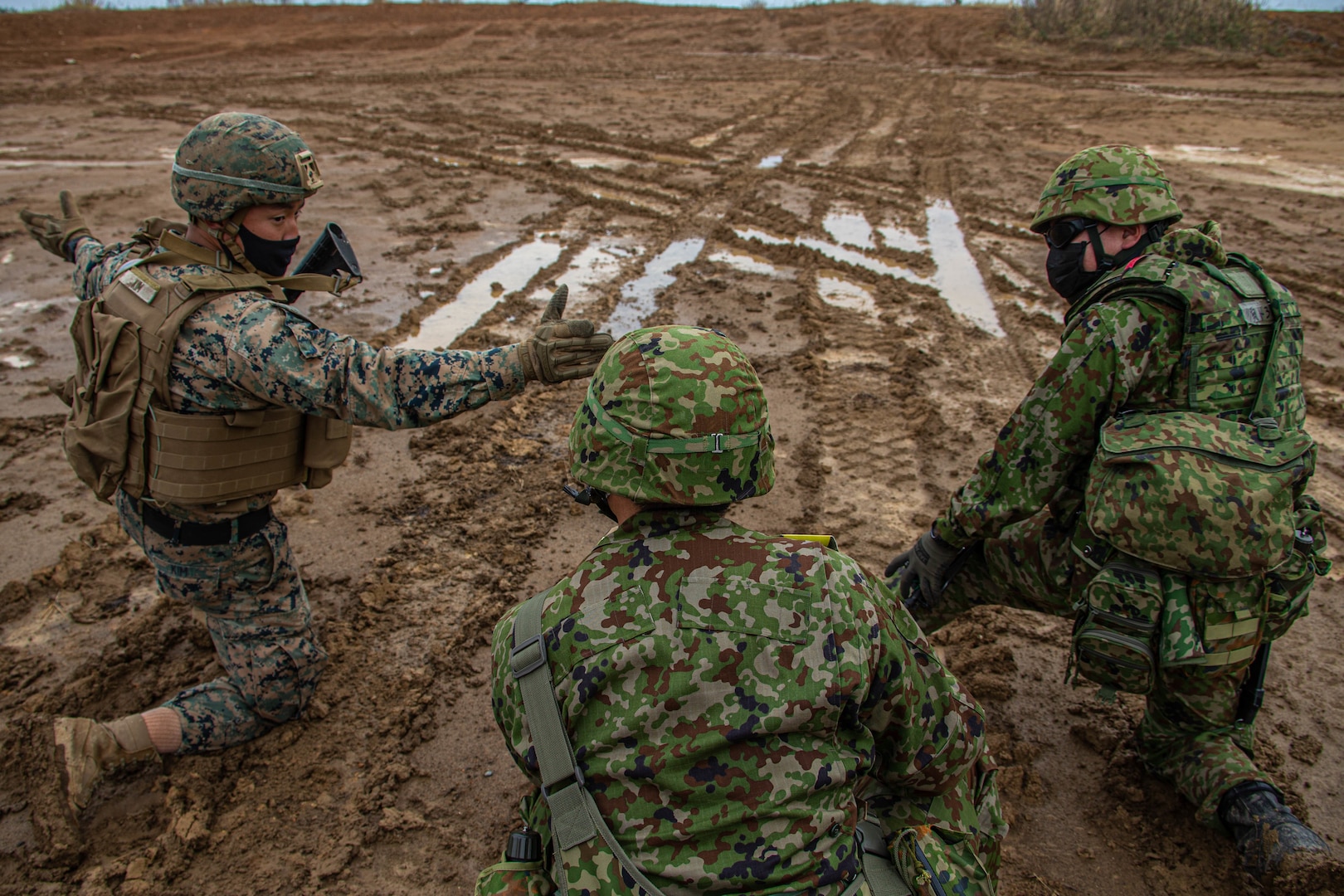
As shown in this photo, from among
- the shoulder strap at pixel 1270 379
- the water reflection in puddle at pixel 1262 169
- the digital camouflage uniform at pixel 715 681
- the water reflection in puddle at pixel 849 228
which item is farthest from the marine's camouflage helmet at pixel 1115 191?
the water reflection in puddle at pixel 1262 169

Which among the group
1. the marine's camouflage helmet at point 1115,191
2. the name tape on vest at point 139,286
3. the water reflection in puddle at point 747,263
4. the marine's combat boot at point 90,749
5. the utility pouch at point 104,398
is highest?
the marine's camouflage helmet at point 1115,191

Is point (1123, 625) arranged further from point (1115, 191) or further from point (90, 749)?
point (90, 749)

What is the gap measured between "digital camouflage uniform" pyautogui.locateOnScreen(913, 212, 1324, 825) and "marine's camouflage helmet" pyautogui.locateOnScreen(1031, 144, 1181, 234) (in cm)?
11

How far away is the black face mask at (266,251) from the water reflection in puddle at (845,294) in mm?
4388

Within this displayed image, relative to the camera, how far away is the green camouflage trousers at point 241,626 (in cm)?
257

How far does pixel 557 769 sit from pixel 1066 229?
230 cm

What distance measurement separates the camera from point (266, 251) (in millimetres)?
2570

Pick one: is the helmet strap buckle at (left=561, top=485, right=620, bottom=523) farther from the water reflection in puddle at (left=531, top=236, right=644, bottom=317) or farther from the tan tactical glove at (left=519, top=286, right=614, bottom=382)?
the water reflection in puddle at (left=531, top=236, right=644, bottom=317)

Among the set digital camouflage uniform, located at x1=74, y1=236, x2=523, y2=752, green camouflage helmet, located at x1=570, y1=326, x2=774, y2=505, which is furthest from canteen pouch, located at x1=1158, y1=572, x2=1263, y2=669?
digital camouflage uniform, located at x1=74, y1=236, x2=523, y2=752

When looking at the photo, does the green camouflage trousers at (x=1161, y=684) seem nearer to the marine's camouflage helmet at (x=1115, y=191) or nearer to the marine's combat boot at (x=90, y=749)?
the marine's camouflage helmet at (x=1115, y=191)

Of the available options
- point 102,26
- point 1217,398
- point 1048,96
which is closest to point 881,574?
point 1217,398

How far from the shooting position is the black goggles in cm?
257

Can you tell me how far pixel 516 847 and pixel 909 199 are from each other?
854 centimetres

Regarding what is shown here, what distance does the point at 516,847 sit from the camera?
1.54m
